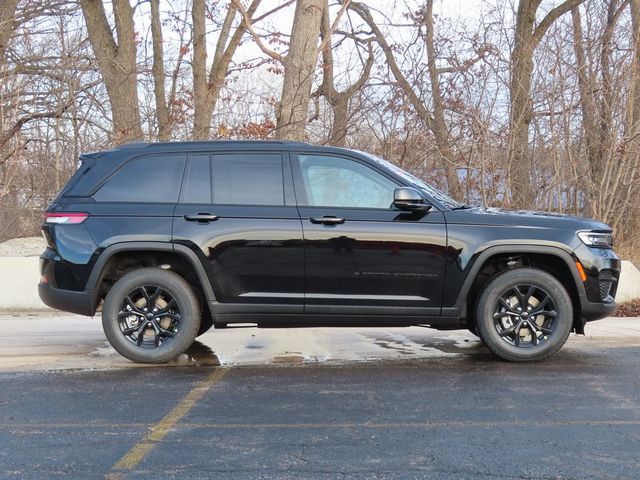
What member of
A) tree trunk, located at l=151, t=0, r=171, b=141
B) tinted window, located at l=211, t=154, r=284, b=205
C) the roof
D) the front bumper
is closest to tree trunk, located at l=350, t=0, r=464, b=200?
tree trunk, located at l=151, t=0, r=171, b=141

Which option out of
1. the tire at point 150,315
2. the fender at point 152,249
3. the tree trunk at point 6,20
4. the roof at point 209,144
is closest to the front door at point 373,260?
the roof at point 209,144

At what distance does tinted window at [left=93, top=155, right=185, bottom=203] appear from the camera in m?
5.69

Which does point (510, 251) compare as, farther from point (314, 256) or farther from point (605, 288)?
point (314, 256)

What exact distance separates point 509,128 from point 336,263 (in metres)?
6.71

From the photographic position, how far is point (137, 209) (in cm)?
562

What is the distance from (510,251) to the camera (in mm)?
5477

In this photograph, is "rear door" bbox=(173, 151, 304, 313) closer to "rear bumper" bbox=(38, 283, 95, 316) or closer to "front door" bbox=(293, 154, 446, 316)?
"front door" bbox=(293, 154, 446, 316)

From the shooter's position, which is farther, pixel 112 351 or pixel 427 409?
pixel 112 351

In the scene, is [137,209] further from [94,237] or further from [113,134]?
[113,134]

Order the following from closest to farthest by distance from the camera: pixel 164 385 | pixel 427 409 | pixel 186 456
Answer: pixel 186 456
pixel 427 409
pixel 164 385

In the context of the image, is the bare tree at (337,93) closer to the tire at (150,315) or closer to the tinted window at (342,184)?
the tinted window at (342,184)

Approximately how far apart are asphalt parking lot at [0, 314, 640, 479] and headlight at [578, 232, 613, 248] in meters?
1.10

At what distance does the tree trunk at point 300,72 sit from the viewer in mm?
11633

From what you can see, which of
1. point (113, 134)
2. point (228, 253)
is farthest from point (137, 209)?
point (113, 134)
